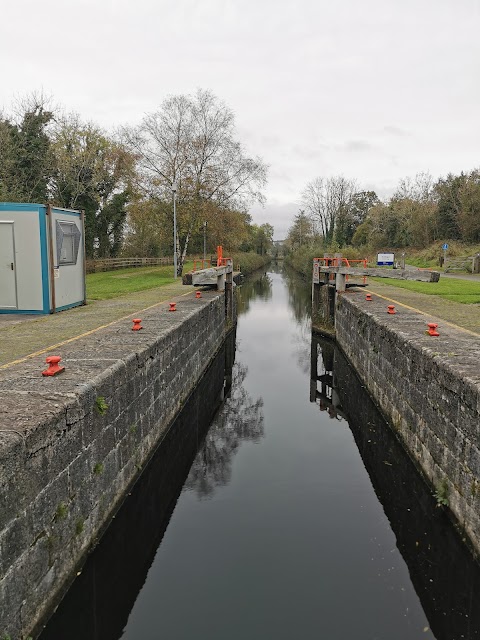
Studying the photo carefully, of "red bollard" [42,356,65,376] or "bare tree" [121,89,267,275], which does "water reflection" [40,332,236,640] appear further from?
"bare tree" [121,89,267,275]

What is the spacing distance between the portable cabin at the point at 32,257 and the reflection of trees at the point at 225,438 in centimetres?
421

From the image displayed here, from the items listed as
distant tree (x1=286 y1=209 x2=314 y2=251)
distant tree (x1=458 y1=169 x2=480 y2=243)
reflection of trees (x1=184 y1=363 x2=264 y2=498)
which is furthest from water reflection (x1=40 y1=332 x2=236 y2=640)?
distant tree (x1=286 y1=209 x2=314 y2=251)

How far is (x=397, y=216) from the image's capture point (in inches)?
1736

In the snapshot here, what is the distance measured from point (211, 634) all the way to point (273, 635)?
0.46 meters

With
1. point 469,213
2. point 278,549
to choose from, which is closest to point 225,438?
point 278,549

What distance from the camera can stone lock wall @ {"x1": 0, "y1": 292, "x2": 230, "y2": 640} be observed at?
300cm

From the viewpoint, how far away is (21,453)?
3020 millimetres

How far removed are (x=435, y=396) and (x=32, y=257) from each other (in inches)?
306

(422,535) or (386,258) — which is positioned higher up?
(386,258)

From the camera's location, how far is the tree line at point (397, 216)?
1320 inches

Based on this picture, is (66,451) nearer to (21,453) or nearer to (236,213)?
(21,453)

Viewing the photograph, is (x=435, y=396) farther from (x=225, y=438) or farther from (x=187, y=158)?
(x=187, y=158)

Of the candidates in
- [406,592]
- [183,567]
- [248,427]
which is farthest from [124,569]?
[248,427]

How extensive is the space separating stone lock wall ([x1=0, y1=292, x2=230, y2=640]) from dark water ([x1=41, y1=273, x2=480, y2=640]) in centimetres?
34
